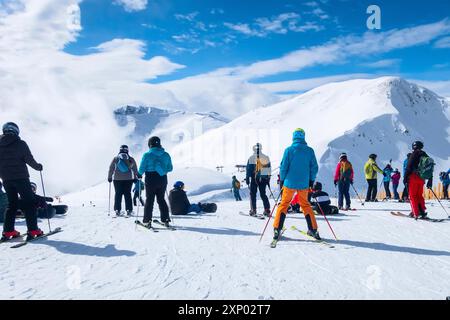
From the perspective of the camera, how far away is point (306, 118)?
225ft

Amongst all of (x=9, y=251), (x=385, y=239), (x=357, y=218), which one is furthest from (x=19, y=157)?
(x=357, y=218)

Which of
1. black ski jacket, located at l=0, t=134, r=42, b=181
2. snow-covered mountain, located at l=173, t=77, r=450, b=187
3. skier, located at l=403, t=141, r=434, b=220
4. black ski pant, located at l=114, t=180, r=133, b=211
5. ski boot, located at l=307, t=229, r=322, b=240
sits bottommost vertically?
ski boot, located at l=307, t=229, r=322, b=240

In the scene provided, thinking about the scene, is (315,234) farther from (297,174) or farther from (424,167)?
(424,167)

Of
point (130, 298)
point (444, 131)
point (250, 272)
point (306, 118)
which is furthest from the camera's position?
point (306, 118)

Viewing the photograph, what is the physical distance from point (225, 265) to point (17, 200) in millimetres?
4246

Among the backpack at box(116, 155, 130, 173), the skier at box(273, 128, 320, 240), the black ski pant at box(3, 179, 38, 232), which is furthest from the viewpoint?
the backpack at box(116, 155, 130, 173)

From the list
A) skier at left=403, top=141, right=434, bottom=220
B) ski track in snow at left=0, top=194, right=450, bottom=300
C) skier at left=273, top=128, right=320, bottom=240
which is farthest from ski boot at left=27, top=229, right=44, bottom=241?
skier at left=403, top=141, right=434, bottom=220

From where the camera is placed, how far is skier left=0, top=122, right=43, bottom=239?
257 inches

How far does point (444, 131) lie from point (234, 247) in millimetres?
70120

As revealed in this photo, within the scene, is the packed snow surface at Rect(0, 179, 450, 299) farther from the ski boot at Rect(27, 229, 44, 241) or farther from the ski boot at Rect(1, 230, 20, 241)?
the ski boot at Rect(1, 230, 20, 241)

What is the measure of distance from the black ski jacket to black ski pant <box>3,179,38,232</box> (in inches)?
5.1

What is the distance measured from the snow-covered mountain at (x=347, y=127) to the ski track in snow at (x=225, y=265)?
36159 mm

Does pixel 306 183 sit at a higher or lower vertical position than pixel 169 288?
higher
